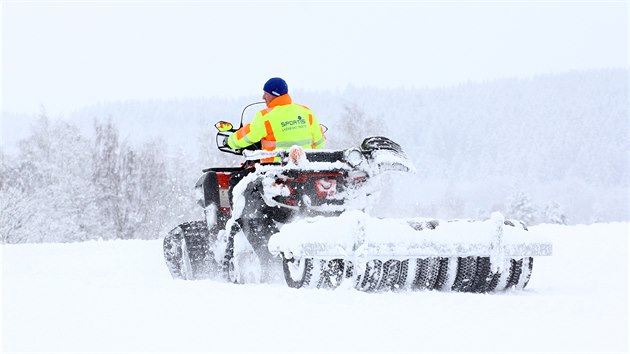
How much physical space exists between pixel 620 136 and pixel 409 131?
25294 mm

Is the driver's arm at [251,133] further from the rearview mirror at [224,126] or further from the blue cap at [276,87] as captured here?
the rearview mirror at [224,126]

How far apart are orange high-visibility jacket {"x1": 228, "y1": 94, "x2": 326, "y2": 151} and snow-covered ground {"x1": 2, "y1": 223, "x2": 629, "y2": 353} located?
1693 mm

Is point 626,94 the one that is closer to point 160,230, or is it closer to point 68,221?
point 160,230

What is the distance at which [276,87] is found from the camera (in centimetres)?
780

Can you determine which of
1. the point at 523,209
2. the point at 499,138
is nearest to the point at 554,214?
the point at 523,209

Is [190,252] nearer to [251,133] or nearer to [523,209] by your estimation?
[251,133]

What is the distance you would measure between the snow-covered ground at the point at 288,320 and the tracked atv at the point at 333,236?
1.14 feet

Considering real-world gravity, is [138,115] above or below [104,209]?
above

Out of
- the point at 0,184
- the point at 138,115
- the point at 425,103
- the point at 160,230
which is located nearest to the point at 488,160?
the point at 425,103

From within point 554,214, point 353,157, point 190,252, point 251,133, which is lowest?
point 554,214

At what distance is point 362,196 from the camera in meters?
7.71

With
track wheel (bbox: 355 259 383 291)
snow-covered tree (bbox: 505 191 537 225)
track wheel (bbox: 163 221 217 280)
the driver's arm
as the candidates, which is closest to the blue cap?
the driver's arm

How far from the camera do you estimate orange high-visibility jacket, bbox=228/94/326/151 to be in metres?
7.78

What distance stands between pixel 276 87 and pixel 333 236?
2103 millimetres
